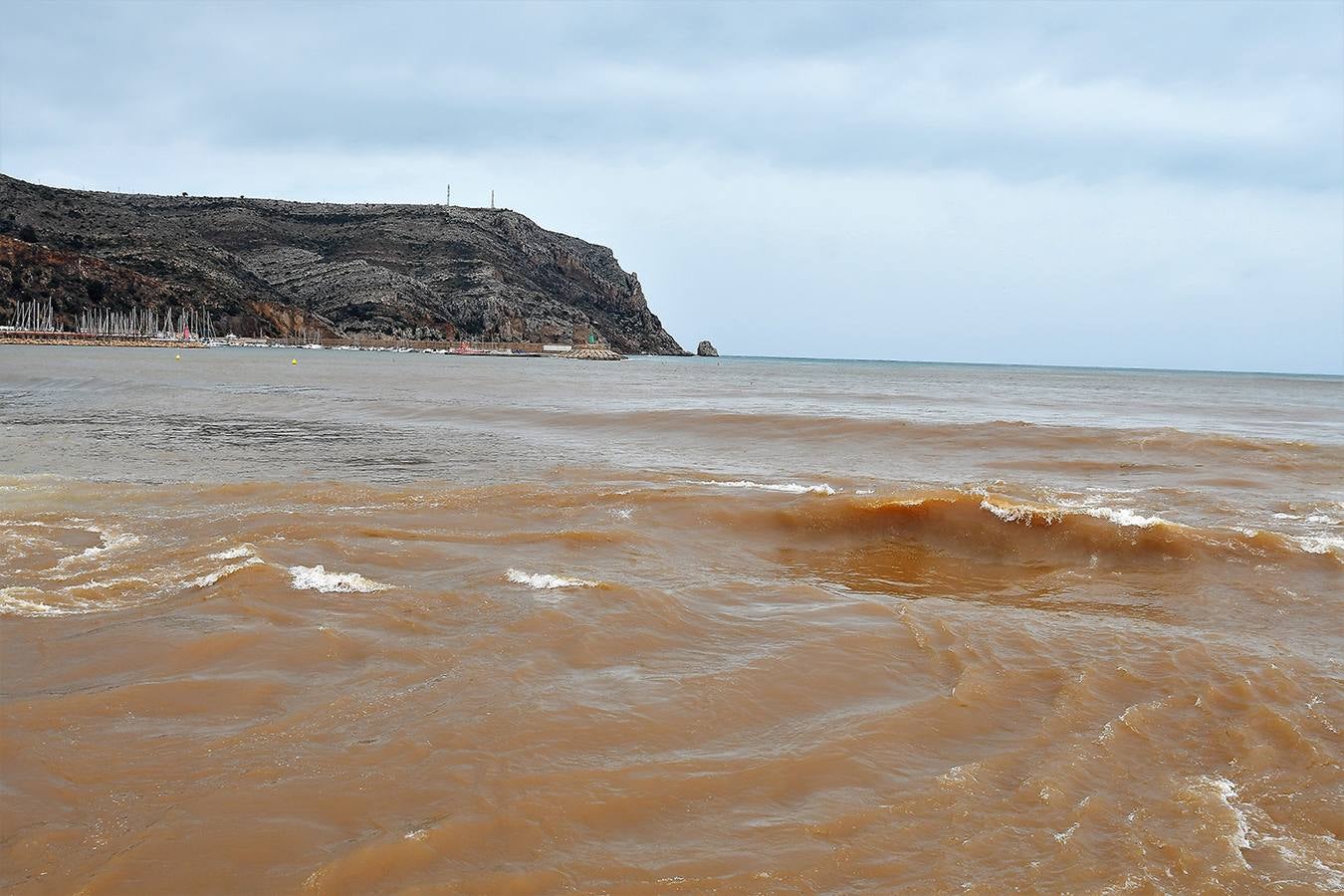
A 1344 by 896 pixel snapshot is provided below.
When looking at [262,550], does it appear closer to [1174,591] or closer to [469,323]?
[1174,591]

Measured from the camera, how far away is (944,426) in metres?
20.8

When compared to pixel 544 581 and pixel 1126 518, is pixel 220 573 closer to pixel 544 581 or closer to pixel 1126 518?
pixel 544 581

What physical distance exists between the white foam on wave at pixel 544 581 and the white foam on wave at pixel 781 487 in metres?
4.47

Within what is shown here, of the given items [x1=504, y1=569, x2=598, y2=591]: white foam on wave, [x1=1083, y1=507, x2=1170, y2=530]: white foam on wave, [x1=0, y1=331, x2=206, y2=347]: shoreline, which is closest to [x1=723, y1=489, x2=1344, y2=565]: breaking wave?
[x1=1083, y1=507, x2=1170, y2=530]: white foam on wave

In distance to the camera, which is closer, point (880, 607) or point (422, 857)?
point (422, 857)

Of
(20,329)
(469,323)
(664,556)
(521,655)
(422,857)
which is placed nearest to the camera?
(422,857)

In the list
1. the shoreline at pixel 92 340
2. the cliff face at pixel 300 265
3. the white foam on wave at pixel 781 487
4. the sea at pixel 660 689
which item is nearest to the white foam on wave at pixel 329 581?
the sea at pixel 660 689

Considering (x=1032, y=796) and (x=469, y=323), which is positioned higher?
(x=469, y=323)

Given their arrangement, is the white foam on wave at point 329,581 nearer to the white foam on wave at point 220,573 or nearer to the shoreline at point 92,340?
the white foam on wave at point 220,573

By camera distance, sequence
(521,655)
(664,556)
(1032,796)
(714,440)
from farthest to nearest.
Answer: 1. (714,440)
2. (664,556)
3. (521,655)
4. (1032,796)

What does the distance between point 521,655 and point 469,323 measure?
447 feet

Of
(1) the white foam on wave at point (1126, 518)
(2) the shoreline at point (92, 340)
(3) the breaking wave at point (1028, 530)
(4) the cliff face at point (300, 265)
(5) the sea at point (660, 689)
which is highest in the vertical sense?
(4) the cliff face at point (300, 265)

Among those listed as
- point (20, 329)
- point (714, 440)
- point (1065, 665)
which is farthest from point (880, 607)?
point (20, 329)

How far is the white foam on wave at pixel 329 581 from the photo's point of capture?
19.6 ft
